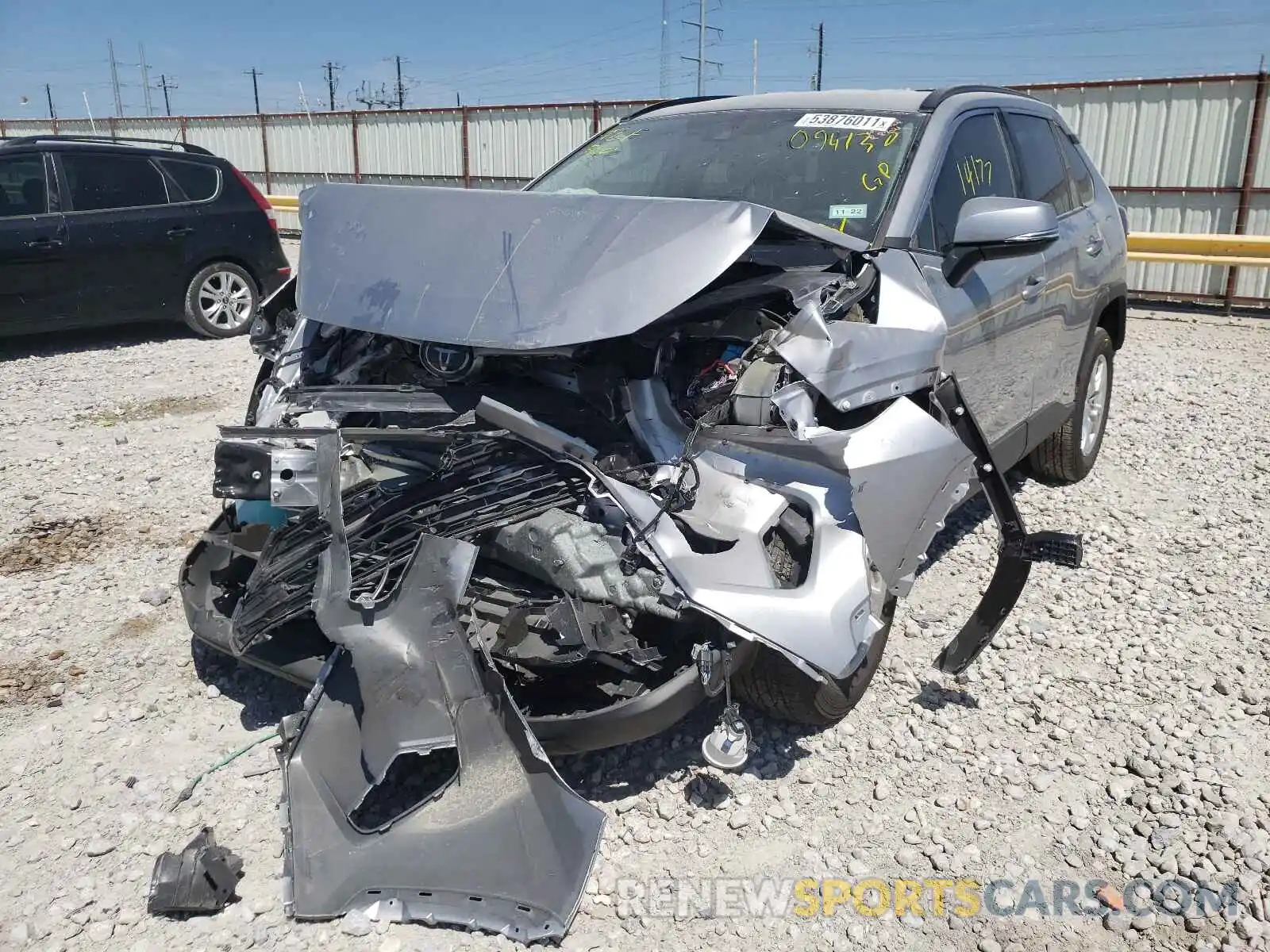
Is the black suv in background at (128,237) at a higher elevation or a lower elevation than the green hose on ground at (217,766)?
higher

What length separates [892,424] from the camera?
2688 mm

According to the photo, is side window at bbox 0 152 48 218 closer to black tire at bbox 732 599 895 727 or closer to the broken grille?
the broken grille

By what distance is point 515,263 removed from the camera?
2.78 meters

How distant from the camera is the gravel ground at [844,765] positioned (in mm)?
2328

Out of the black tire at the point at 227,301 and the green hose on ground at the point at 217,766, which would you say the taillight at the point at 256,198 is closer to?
the black tire at the point at 227,301

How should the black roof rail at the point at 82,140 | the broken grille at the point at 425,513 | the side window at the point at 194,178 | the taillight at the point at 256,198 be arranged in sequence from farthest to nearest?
the taillight at the point at 256,198 < the side window at the point at 194,178 < the black roof rail at the point at 82,140 < the broken grille at the point at 425,513

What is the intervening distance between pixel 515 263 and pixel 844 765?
5.67ft

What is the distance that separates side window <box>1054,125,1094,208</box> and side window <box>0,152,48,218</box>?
7379 mm

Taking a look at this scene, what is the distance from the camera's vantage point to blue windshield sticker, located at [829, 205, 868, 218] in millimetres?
3354

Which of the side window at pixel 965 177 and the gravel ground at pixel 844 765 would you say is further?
the side window at pixel 965 177

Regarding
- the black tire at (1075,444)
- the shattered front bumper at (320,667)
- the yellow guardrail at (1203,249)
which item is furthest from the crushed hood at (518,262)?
the yellow guardrail at (1203,249)

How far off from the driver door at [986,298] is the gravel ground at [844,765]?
752 mm

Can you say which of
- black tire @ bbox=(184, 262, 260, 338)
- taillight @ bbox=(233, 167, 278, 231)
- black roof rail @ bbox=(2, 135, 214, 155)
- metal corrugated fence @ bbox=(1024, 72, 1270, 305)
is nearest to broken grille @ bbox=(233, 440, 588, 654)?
black tire @ bbox=(184, 262, 260, 338)

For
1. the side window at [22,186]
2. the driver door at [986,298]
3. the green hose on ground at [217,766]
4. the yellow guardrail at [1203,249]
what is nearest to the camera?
the green hose on ground at [217,766]
